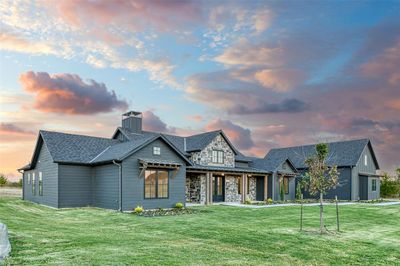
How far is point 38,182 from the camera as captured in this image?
26.8 meters

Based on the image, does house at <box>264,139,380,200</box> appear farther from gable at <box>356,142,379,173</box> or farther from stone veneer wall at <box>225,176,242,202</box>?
stone veneer wall at <box>225,176,242,202</box>

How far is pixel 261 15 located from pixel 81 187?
15.2 metres

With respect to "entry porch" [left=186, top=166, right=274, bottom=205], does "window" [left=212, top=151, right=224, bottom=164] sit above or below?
above

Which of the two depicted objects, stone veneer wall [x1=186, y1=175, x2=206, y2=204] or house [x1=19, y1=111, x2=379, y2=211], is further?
stone veneer wall [x1=186, y1=175, x2=206, y2=204]

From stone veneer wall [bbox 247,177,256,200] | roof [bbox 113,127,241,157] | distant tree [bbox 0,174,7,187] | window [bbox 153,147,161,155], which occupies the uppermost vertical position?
roof [bbox 113,127,241,157]

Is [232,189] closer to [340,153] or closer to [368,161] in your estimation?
[340,153]

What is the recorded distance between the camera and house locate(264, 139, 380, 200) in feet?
118

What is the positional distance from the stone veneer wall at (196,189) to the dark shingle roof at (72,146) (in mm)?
7068

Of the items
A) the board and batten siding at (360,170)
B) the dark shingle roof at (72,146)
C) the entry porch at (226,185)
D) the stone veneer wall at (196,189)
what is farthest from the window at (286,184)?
the dark shingle roof at (72,146)

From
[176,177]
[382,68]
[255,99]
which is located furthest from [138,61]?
[382,68]

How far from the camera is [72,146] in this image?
2494cm

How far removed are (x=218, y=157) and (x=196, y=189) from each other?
12.3 feet

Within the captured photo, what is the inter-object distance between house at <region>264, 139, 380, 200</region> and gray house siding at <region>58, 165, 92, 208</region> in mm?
18170

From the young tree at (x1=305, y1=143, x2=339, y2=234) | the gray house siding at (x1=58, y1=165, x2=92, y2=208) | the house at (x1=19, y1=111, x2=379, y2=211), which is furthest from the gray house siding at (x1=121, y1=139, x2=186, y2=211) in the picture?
the young tree at (x1=305, y1=143, x2=339, y2=234)
